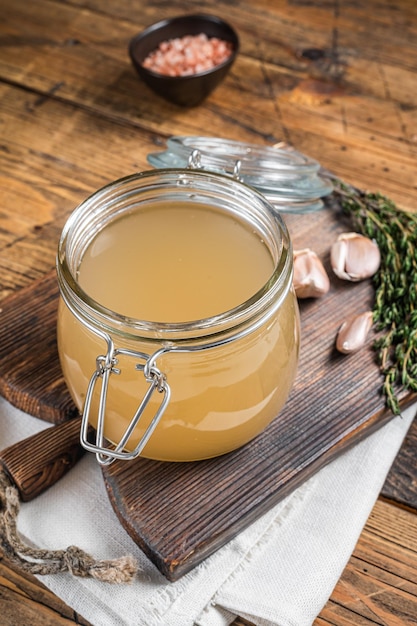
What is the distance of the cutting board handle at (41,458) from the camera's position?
94 centimetres

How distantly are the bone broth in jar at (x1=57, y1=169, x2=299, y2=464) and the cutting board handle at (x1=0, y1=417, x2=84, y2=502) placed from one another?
34 millimetres

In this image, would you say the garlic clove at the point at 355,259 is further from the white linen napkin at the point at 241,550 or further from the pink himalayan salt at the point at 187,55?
the pink himalayan salt at the point at 187,55

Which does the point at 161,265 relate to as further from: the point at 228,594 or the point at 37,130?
the point at 37,130

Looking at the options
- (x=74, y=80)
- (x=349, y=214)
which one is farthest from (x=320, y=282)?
(x=74, y=80)

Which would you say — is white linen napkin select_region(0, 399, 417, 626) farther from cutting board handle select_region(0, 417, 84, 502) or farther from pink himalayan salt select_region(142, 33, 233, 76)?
pink himalayan salt select_region(142, 33, 233, 76)

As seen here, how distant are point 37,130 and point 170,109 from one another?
242 mm

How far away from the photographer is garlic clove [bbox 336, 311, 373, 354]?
A: 3.36 feet

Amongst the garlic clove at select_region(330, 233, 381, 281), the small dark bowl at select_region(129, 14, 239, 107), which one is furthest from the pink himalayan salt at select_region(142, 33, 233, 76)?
the garlic clove at select_region(330, 233, 381, 281)

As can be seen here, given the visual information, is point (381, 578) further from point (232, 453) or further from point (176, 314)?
point (176, 314)

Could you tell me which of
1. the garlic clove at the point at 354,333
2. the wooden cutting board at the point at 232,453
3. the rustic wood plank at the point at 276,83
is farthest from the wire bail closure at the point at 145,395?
the rustic wood plank at the point at 276,83

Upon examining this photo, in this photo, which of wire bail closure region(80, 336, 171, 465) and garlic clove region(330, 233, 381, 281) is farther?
garlic clove region(330, 233, 381, 281)

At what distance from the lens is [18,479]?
3.07 ft

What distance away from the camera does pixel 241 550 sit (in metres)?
0.92

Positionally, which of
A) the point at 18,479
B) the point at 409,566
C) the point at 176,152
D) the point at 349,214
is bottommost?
the point at 409,566
